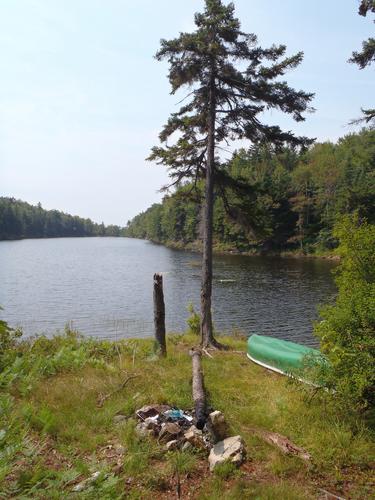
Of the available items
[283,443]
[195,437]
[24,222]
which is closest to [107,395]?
[195,437]

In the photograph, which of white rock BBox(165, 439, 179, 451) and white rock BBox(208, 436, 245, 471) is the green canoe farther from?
white rock BBox(165, 439, 179, 451)

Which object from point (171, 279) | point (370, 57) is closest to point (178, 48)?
point (370, 57)

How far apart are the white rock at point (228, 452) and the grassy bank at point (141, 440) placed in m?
0.14

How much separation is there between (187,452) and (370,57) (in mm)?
10966

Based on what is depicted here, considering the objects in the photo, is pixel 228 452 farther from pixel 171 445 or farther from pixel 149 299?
pixel 149 299

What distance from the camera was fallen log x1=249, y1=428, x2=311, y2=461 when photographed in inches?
218

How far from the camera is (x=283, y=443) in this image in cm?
576

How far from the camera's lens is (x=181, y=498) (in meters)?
4.70

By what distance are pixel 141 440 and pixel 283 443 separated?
85.3 inches

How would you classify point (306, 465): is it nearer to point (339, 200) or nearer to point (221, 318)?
point (221, 318)

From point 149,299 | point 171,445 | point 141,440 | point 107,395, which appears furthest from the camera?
point 149,299

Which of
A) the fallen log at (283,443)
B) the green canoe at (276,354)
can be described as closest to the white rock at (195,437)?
the fallen log at (283,443)

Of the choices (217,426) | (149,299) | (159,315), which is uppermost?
(159,315)

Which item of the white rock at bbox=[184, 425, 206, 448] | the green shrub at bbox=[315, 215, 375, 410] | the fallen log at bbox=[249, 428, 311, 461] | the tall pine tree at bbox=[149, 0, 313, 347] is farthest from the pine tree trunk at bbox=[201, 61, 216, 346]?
the white rock at bbox=[184, 425, 206, 448]
